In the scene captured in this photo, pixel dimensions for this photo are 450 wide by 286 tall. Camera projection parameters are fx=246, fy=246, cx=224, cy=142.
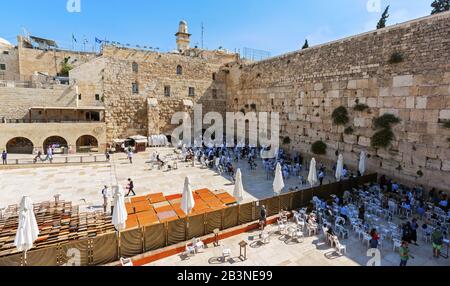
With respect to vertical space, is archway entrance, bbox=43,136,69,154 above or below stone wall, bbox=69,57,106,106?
below

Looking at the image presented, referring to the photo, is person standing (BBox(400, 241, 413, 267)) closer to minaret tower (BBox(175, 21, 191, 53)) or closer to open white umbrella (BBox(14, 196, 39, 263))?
open white umbrella (BBox(14, 196, 39, 263))

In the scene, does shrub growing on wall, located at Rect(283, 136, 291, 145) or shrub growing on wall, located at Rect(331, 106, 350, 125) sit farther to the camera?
shrub growing on wall, located at Rect(283, 136, 291, 145)

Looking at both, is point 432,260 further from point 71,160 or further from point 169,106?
point 169,106

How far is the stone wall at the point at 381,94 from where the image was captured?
1137 centimetres

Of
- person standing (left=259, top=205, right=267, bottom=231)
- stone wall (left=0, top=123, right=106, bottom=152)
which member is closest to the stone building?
stone wall (left=0, top=123, right=106, bottom=152)

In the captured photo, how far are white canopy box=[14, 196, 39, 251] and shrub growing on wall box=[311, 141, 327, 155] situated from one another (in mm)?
16157

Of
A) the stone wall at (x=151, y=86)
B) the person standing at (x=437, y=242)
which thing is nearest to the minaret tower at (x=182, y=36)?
the stone wall at (x=151, y=86)

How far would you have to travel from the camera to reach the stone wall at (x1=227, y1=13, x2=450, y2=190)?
11.4m

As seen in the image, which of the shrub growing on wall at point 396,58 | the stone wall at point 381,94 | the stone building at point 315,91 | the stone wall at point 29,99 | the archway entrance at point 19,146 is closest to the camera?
the stone wall at point 381,94

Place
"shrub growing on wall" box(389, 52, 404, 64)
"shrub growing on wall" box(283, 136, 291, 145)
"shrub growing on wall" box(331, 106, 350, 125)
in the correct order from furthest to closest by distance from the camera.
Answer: "shrub growing on wall" box(283, 136, 291, 145), "shrub growing on wall" box(331, 106, 350, 125), "shrub growing on wall" box(389, 52, 404, 64)

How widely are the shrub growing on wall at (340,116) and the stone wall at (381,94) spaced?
334mm

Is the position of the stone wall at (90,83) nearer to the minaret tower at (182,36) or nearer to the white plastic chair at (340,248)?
the minaret tower at (182,36)

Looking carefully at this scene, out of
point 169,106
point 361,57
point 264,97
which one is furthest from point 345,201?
point 169,106
